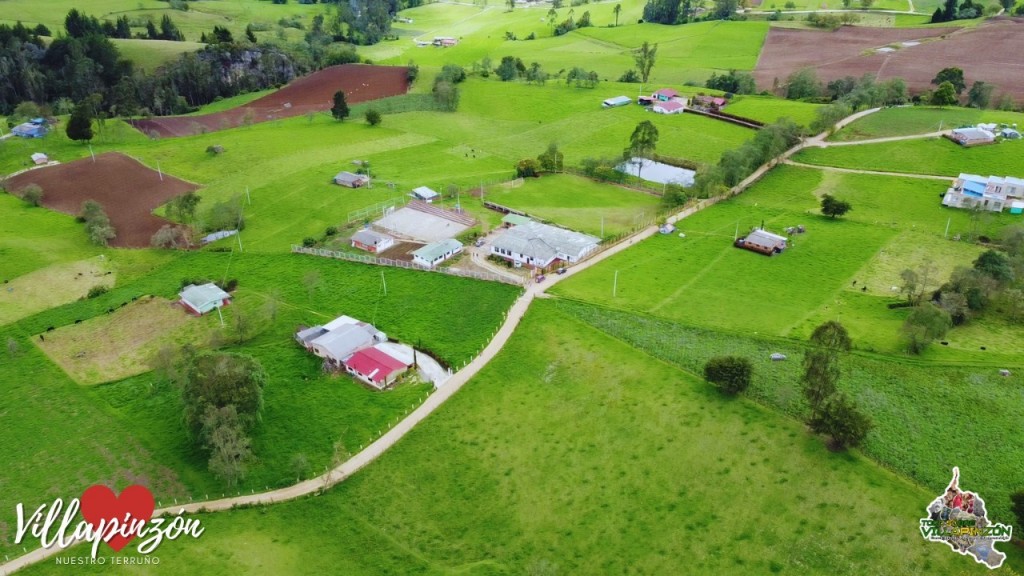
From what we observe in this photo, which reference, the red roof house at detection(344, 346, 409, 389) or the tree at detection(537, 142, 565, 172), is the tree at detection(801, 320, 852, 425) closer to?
the red roof house at detection(344, 346, 409, 389)

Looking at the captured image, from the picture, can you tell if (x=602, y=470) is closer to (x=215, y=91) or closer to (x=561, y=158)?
(x=561, y=158)

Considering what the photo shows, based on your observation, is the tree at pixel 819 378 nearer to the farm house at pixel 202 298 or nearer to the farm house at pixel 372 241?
the farm house at pixel 372 241

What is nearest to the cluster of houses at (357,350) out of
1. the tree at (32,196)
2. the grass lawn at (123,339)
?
the grass lawn at (123,339)

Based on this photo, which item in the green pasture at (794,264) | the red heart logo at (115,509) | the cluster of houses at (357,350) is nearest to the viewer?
the red heart logo at (115,509)

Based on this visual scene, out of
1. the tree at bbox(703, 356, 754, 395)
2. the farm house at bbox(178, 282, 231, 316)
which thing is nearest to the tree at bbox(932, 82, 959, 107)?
the tree at bbox(703, 356, 754, 395)

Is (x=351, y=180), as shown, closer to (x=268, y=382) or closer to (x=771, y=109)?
(x=268, y=382)

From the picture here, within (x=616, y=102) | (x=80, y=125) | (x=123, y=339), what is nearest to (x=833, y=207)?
(x=616, y=102)
